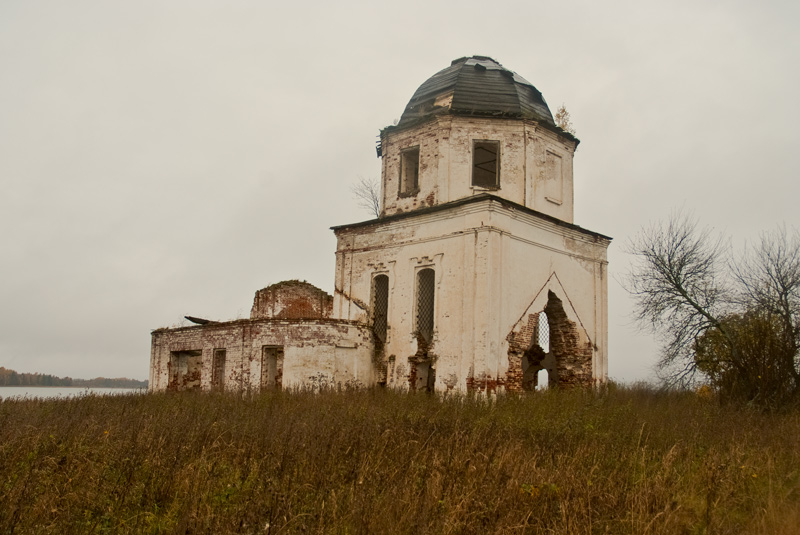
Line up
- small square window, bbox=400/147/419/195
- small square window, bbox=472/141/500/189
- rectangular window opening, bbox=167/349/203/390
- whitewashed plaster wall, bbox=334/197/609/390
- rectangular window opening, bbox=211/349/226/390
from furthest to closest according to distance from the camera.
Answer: rectangular window opening, bbox=167/349/203/390 → rectangular window opening, bbox=211/349/226/390 → small square window, bbox=472/141/500/189 → small square window, bbox=400/147/419/195 → whitewashed plaster wall, bbox=334/197/609/390

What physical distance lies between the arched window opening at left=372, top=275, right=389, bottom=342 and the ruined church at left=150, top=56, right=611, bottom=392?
4cm

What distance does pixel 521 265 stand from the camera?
51.8 feet

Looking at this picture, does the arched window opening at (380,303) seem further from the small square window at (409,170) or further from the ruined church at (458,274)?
the small square window at (409,170)

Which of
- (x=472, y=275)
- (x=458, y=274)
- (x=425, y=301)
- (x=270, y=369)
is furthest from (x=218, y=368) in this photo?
(x=472, y=275)

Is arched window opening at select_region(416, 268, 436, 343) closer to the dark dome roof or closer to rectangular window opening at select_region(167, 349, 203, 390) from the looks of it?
the dark dome roof

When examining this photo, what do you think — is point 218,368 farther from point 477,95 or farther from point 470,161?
point 477,95

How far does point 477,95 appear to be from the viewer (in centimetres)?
1723

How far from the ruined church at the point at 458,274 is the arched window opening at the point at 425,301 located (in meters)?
0.04

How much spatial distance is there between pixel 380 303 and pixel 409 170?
3.79 meters

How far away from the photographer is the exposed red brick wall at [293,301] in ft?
63.0

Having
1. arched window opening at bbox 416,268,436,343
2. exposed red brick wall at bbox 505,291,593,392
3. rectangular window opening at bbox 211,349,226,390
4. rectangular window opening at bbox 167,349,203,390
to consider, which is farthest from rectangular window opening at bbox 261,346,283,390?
exposed red brick wall at bbox 505,291,593,392

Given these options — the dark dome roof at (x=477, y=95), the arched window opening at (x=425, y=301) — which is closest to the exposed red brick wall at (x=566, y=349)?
the arched window opening at (x=425, y=301)

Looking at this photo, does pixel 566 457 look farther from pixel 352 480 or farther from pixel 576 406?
pixel 576 406

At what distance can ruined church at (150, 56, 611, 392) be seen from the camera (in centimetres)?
1516
